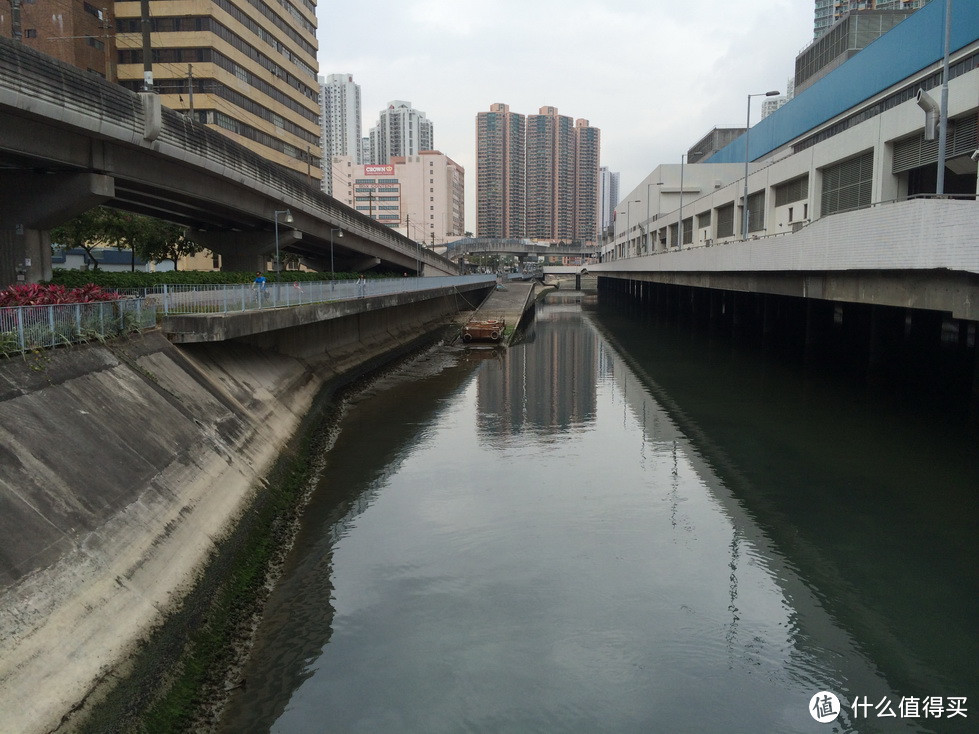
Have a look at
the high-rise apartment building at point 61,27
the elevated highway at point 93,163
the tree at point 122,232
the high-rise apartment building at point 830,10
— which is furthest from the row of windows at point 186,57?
the high-rise apartment building at point 830,10

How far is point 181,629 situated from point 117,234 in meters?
40.6

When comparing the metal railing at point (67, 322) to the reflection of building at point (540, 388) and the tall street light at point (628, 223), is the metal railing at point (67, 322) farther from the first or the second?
the tall street light at point (628, 223)

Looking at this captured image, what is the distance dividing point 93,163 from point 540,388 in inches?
815

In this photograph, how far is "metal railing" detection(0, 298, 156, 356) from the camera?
12.9 m

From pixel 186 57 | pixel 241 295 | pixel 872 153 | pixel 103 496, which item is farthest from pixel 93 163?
pixel 186 57

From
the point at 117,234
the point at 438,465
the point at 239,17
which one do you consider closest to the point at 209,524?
the point at 438,465

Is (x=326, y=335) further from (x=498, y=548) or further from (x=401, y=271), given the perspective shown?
(x=401, y=271)

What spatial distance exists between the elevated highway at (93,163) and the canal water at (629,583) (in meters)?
11.8

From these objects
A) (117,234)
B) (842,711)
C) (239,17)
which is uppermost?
(239,17)

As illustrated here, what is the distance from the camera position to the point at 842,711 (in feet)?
31.5

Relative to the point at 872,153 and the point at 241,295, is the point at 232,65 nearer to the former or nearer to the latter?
the point at 241,295

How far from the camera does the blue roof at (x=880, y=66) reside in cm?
3909

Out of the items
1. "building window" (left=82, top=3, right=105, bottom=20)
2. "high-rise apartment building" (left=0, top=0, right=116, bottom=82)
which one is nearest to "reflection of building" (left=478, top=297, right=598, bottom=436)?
"high-rise apartment building" (left=0, top=0, right=116, bottom=82)

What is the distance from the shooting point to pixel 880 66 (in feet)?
156
